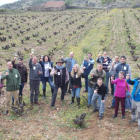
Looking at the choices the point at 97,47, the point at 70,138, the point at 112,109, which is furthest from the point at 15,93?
the point at 97,47

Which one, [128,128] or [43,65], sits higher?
[43,65]

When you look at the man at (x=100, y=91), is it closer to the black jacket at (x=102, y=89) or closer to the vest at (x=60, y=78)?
the black jacket at (x=102, y=89)

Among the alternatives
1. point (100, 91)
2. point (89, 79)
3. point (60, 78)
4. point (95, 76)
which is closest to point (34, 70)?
point (60, 78)

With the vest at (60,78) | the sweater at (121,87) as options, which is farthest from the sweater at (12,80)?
the sweater at (121,87)

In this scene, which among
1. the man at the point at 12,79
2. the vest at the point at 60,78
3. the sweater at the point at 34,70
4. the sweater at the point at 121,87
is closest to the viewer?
the sweater at the point at 121,87

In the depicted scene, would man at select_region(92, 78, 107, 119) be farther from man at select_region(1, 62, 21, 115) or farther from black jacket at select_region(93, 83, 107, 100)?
man at select_region(1, 62, 21, 115)

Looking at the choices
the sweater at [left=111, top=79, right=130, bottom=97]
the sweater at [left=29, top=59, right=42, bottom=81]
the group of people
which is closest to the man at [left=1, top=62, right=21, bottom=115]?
the group of people

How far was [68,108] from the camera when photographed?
6.02m

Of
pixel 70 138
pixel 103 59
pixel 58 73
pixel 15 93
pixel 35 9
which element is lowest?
pixel 70 138

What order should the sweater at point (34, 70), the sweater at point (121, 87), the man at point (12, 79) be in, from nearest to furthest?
the sweater at point (121, 87), the man at point (12, 79), the sweater at point (34, 70)

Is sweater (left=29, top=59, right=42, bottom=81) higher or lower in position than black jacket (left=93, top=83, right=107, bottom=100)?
higher

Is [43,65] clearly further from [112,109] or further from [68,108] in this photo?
[112,109]

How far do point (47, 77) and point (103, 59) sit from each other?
2321mm

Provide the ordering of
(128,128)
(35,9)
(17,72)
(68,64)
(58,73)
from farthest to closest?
(35,9)
(68,64)
(58,73)
(17,72)
(128,128)
